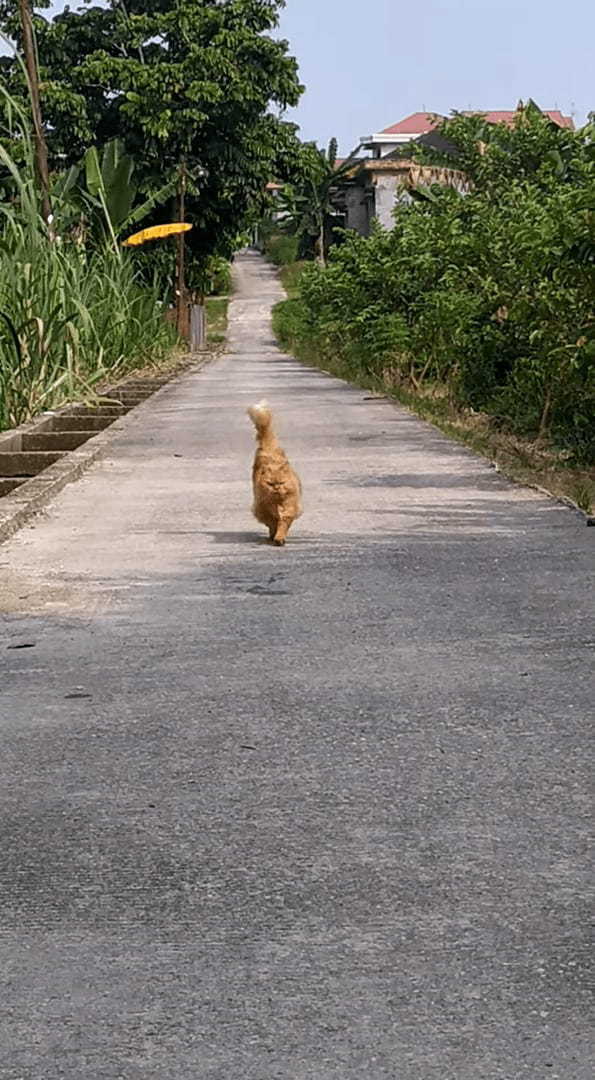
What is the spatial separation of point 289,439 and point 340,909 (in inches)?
582

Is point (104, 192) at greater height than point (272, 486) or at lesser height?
greater

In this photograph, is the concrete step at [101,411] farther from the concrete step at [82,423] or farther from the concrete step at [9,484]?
the concrete step at [9,484]

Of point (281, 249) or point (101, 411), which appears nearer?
point (101, 411)

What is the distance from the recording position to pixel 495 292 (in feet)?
60.7

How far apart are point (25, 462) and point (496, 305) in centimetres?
591

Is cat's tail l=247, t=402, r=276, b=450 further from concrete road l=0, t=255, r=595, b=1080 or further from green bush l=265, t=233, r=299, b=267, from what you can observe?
green bush l=265, t=233, r=299, b=267

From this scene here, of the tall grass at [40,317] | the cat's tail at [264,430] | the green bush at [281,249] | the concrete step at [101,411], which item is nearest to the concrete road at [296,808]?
the cat's tail at [264,430]

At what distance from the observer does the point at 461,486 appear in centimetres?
1356

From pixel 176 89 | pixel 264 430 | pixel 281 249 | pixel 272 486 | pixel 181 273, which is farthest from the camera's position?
pixel 281 249

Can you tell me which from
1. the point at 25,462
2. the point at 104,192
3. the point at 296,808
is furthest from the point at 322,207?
the point at 296,808

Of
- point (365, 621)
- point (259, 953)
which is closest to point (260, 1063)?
point (259, 953)

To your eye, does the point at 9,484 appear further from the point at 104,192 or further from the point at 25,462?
the point at 104,192

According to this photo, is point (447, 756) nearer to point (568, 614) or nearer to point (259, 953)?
point (259, 953)

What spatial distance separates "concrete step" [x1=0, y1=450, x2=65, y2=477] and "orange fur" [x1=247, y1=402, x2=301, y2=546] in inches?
204
